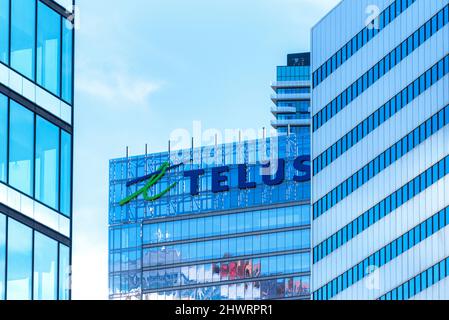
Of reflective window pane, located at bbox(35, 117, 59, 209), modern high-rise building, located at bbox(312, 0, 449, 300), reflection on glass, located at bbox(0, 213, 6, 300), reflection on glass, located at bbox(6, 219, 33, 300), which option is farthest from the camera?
modern high-rise building, located at bbox(312, 0, 449, 300)

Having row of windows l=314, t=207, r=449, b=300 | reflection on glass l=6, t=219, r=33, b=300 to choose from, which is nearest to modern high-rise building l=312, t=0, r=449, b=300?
row of windows l=314, t=207, r=449, b=300

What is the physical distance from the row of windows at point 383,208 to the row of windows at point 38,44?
67685mm

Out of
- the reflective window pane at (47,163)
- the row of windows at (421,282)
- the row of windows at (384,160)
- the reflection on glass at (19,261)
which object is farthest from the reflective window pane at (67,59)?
the row of windows at (384,160)

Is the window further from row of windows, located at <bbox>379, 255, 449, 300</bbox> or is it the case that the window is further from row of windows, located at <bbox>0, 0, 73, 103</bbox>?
row of windows, located at <bbox>379, 255, 449, 300</bbox>

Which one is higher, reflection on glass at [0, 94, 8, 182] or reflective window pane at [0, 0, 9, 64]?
reflective window pane at [0, 0, 9, 64]

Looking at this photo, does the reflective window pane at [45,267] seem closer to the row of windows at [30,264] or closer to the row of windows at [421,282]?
the row of windows at [30,264]

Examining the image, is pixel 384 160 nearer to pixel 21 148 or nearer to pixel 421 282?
pixel 421 282

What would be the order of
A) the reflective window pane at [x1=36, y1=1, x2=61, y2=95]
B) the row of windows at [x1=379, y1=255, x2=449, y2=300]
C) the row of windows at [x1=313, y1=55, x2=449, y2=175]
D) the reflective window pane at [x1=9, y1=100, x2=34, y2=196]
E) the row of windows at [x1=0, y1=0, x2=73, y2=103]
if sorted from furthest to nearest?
the row of windows at [x1=313, y1=55, x2=449, y2=175] < the row of windows at [x1=379, y1=255, x2=449, y2=300] < the reflective window pane at [x1=36, y1=1, x2=61, y2=95] < the row of windows at [x1=0, y1=0, x2=73, y2=103] < the reflective window pane at [x1=9, y1=100, x2=34, y2=196]

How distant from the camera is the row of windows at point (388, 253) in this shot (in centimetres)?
11250

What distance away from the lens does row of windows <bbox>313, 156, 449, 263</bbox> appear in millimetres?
113875

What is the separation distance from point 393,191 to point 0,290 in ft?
254

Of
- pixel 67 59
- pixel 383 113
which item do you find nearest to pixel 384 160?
pixel 383 113

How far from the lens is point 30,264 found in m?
44.8
